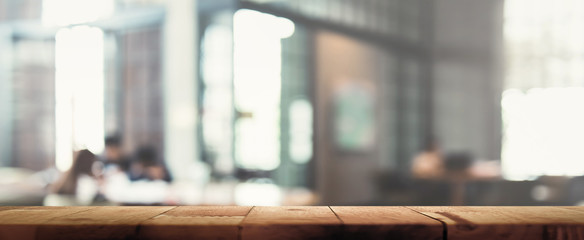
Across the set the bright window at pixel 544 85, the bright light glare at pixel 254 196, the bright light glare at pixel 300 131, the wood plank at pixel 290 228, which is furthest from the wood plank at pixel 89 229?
the bright window at pixel 544 85

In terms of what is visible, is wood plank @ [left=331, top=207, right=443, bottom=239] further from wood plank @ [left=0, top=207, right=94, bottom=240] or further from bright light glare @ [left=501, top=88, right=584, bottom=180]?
bright light glare @ [left=501, top=88, right=584, bottom=180]

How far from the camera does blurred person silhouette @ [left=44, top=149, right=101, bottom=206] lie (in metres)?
3.85

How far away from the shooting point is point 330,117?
265 inches

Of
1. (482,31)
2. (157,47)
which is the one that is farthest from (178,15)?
(482,31)

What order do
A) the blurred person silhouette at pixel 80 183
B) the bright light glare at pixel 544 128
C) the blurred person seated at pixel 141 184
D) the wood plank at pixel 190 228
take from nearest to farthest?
the wood plank at pixel 190 228, the blurred person silhouette at pixel 80 183, the blurred person seated at pixel 141 184, the bright light glare at pixel 544 128

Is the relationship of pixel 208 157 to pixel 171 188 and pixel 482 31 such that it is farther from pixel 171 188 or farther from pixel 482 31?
pixel 482 31

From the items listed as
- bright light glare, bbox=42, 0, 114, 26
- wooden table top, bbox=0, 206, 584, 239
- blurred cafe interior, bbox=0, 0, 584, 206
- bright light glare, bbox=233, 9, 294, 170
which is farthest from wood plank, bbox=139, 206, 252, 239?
bright light glare, bbox=42, 0, 114, 26

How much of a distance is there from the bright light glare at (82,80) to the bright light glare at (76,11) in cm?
13

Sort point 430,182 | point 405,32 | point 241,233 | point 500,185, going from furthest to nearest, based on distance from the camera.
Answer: point 405,32 → point 430,182 → point 500,185 → point 241,233

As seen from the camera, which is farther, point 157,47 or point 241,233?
point 157,47

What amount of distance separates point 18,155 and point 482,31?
704cm

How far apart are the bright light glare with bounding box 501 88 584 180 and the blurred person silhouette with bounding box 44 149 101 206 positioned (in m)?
5.73

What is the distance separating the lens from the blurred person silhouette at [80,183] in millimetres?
3848

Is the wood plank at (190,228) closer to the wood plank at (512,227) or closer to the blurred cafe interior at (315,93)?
the wood plank at (512,227)
